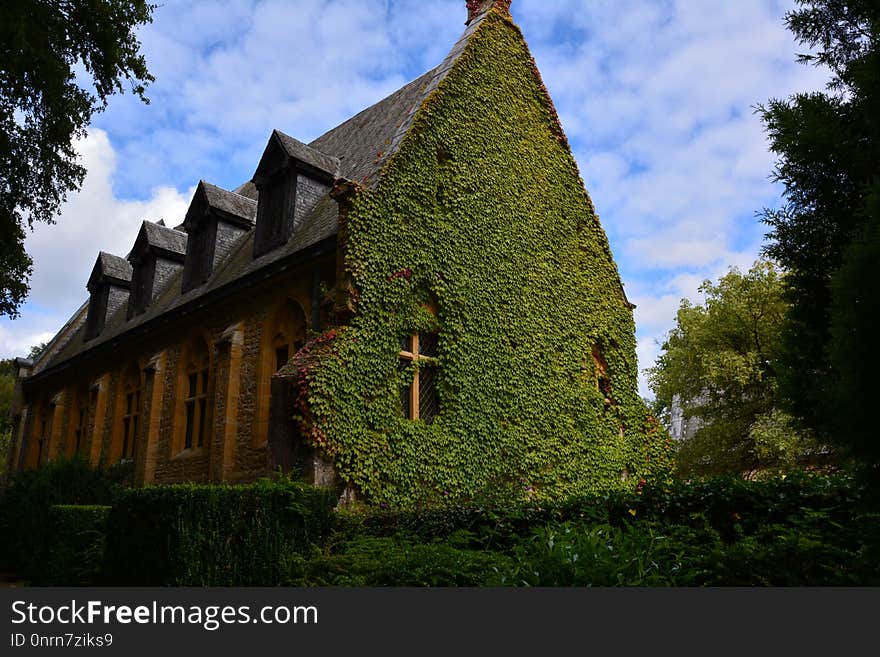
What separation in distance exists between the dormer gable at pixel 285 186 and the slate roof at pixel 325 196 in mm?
65

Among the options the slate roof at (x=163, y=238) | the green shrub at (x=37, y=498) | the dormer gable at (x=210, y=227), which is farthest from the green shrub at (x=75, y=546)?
the slate roof at (x=163, y=238)

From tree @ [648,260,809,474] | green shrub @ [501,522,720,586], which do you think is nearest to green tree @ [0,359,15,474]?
tree @ [648,260,809,474]

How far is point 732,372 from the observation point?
2547cm

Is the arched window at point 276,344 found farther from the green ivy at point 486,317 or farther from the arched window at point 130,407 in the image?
the arched window at point 130,407

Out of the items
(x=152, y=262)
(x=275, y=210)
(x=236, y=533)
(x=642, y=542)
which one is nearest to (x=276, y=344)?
(x=275, y=210)

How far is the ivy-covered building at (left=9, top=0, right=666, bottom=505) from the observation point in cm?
1181

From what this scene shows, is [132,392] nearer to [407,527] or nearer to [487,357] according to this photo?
[487,357]

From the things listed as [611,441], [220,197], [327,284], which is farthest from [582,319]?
[220,197]

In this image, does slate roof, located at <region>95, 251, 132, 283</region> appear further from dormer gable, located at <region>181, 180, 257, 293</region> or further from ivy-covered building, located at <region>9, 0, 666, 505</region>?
dormer gable, located at <region>181, 180, 257, 293</region>

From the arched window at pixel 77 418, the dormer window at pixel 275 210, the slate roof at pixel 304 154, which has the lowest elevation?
the arched window at pixel 77 418

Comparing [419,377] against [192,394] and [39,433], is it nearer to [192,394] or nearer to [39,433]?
[192,394]

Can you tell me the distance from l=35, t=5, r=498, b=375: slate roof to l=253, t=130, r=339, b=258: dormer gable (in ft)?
0.21

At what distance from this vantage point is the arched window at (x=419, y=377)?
12695 millimetres

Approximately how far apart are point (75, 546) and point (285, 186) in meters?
8.42
